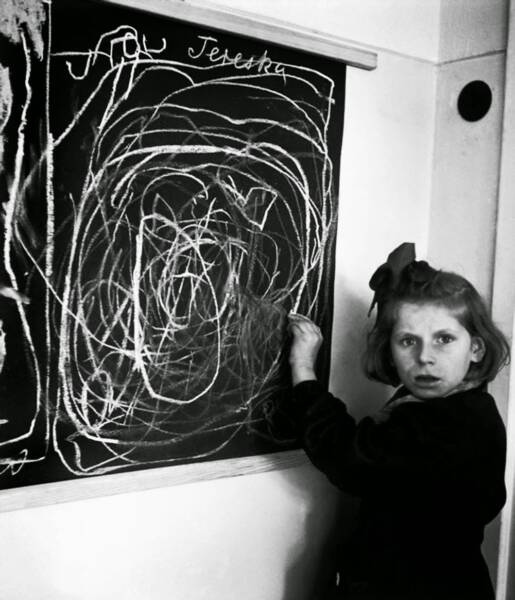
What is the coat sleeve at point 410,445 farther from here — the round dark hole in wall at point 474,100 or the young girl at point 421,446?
the round dark hole in wall at point 474,100

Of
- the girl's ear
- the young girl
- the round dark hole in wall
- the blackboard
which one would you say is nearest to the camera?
the blackboard

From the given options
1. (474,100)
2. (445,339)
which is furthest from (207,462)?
(474,100)

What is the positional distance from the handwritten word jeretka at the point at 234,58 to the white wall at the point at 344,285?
10 centimetres

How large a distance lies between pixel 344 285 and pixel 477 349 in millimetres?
332

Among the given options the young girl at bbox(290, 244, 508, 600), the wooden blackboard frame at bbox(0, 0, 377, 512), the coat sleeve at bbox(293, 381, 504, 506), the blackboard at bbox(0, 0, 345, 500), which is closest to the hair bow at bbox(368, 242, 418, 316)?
the young girl at bbox(290, 244, 508, 600)

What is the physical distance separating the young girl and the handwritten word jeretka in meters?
0.45

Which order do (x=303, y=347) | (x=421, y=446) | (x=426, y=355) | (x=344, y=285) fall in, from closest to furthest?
(x=421, y=446)
(x=426, y=355)
(x=303, y=347)
(x=344, y=285)

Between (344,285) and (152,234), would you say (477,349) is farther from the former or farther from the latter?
(152,234)

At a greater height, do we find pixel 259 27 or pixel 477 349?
pixel 259 27

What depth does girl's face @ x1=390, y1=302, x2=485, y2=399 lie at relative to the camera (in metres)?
1.36

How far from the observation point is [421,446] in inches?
49.4

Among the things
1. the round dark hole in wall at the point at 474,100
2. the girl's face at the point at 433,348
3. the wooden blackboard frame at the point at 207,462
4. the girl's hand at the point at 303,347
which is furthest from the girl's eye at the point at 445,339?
the round dark hole in wall at the point at 474,100

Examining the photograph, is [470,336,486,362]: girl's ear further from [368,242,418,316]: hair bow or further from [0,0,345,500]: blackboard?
[0,0,345,500]: blackboard

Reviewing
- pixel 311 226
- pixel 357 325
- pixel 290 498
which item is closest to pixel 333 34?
pixel 311 226
